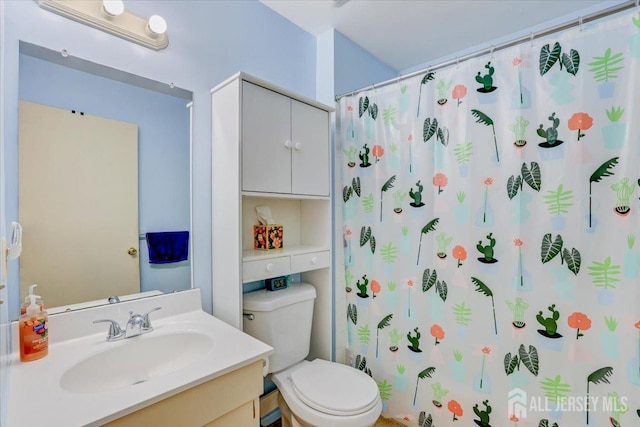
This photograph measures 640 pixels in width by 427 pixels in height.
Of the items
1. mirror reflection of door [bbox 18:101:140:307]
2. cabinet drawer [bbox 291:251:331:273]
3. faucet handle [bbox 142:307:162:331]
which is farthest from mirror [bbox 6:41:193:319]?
cabinet drawer [bbox 291:251:331:273]

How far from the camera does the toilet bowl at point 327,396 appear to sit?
4.05 ft

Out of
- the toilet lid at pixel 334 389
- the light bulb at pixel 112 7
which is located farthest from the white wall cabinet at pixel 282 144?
the toilet lid at pixel 334 389

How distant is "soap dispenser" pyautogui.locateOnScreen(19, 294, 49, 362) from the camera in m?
0.92

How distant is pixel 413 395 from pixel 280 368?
0.74 metres

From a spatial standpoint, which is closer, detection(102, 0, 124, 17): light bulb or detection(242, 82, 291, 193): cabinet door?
detection(102, 0, 124, 17): light bulb

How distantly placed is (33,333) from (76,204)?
1.48ft

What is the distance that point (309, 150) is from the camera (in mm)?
1651

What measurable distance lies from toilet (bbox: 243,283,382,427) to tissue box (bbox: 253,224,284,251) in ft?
0.81

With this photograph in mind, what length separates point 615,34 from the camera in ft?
3.57

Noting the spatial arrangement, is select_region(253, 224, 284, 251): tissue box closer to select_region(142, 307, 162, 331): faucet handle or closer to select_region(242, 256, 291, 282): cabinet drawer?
select_region(242, 256, 291, 282): cabinet drawer

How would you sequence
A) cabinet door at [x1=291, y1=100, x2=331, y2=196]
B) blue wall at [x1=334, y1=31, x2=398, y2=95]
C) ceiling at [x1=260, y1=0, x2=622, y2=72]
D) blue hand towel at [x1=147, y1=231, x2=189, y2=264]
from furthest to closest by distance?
blue wall at [x1=334, y1=31, x2=398, y2=95]
ceiling at [x1=260, y1=0, x2=622, y2=72]
cabinet door at [x1=291, y1=100, x2=331, y2=196]
blue hand towel at [x1=147, y1=231, x2=189, y2=264]

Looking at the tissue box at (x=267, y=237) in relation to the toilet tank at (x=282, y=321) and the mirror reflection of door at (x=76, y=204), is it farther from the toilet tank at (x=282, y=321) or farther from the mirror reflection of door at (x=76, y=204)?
the mirror reflection of door at (x=76, y=204)

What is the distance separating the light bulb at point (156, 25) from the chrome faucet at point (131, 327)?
116cm

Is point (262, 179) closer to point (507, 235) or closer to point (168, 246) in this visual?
point (168, 246)
